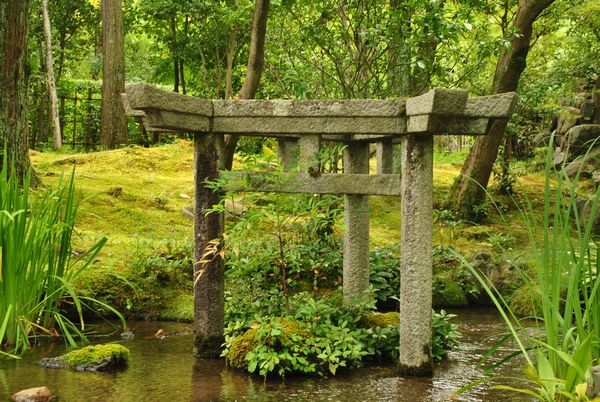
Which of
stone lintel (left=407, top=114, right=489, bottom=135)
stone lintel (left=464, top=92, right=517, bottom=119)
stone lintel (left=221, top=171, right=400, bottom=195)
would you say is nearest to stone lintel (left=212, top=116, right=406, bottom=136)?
stone lintel (left=407, top=114, right=489, bottom=135)

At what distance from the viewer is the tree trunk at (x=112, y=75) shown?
45.8ft

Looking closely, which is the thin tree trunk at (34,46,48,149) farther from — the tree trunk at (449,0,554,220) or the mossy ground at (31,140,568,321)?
the tree trunk at (449,0,554,220)

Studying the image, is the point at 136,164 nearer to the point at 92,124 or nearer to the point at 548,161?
the point at 92,124

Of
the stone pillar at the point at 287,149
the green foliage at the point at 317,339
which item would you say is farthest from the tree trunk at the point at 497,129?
the green foliage at the point at 317,339

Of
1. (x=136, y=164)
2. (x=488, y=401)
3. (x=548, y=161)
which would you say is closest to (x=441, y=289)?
(x=488, y=401)

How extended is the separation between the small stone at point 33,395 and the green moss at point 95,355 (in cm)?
69

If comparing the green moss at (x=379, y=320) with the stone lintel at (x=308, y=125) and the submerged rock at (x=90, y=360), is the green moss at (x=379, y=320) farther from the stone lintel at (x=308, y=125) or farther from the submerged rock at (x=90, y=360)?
the submerged rock at (x=90, y=360)

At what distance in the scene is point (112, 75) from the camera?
14.0m

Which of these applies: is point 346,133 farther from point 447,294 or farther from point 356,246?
point 447,294

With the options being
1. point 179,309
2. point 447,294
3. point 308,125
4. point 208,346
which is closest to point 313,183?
point 308,125

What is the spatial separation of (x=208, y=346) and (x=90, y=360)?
0.79m

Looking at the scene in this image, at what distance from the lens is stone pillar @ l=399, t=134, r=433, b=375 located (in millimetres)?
4445

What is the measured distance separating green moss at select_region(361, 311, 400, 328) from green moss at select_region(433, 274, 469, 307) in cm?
238

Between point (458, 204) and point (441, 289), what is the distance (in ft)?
11.8
